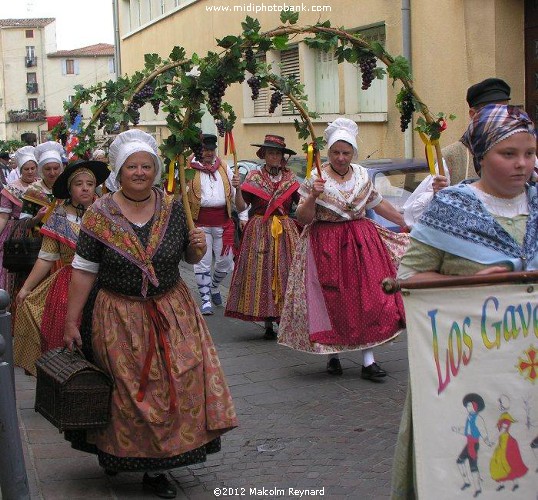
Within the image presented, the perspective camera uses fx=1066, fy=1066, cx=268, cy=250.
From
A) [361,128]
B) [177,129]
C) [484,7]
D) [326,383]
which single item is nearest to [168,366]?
[177,129]

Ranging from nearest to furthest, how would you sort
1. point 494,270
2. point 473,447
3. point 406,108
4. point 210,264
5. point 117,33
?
point 473,447 → point 494,270 → point 406,108 → point 210,264 → point 117,33

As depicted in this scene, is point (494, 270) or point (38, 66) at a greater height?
point (38, 66)

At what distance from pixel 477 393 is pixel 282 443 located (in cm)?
293

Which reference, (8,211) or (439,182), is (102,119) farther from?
(439,182)

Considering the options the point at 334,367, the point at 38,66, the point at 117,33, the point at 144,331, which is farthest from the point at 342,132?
the point at 38,66

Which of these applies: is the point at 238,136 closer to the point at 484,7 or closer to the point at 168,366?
the point at 484,7

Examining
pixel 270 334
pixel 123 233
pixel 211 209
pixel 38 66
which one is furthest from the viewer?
pixel 38 66

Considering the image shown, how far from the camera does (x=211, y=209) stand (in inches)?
436

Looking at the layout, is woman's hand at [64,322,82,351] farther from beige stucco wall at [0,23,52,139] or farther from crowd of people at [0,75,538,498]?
beige stucco wall at [0,23,52,139]

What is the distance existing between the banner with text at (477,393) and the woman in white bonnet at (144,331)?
194 centimetres

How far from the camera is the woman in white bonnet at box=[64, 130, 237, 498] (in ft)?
16.3

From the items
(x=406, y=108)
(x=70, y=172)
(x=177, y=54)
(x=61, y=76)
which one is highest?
(x=61, y=76)

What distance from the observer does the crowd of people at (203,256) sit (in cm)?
350

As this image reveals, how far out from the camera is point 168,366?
16.3 ft
